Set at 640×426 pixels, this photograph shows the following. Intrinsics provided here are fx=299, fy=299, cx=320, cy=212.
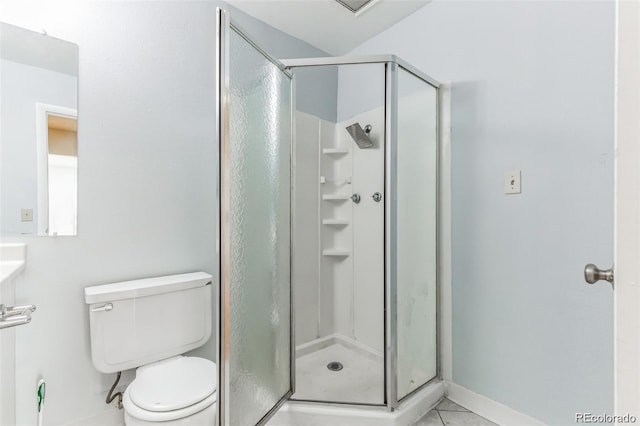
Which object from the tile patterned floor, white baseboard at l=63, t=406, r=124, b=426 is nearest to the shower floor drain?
the tile patterned floor

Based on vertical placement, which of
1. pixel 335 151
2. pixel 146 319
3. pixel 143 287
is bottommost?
pixel 146 319

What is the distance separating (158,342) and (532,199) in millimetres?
1832

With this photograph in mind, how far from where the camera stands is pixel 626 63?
47 cm

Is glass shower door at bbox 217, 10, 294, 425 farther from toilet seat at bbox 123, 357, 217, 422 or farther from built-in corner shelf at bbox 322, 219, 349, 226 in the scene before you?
built-in corner shelf at bbox 322, 219, 349, 226

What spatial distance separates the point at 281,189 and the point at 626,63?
1.16 metres

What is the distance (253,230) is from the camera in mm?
1182

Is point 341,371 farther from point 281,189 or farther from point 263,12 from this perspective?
point 263,12

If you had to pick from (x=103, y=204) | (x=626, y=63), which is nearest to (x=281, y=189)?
(x=103, y=204)

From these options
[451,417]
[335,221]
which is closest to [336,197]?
[335,221]

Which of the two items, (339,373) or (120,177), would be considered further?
(339,373)

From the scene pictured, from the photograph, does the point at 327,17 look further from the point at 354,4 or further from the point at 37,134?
the point at 37,134

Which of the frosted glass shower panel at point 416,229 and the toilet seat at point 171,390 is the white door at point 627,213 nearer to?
the frosted glass shower panel at point 416,229

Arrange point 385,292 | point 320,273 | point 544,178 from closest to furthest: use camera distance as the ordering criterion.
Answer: point 544,178, point 385,292, point 320,273

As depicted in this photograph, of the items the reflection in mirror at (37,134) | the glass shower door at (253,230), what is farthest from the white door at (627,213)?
the reflection in mirror at (37,134)
